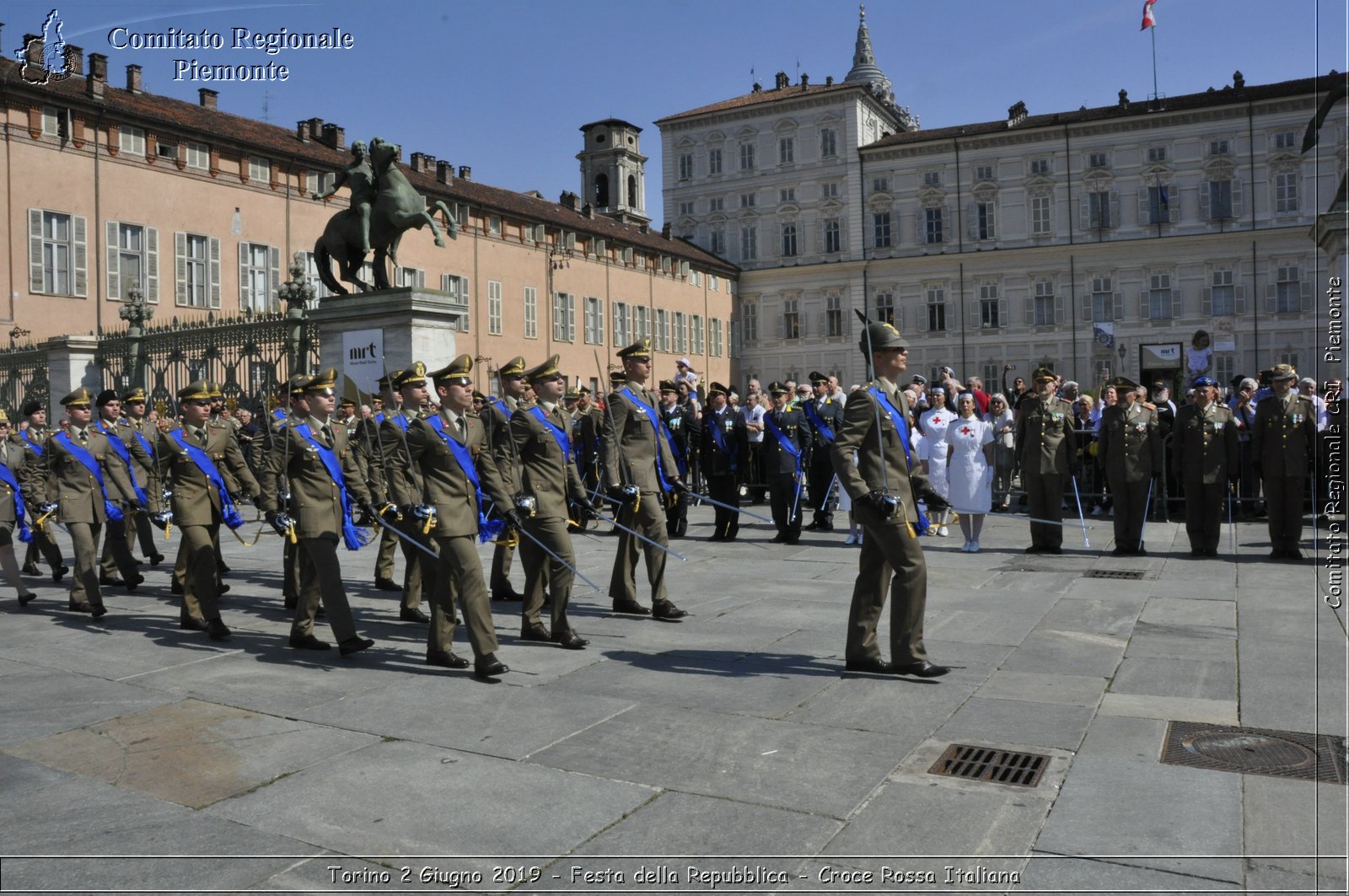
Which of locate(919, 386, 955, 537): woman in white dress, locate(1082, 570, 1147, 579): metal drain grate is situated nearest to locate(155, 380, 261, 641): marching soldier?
locate(1082, 570, 1147, 579): metal drain grate

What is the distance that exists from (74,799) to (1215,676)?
612cm

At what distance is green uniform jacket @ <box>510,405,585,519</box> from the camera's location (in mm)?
8008

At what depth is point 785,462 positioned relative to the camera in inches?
551

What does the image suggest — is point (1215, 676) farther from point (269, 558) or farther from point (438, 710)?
point (269, 558)

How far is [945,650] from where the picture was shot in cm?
735

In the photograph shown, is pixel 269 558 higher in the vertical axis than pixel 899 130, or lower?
lower

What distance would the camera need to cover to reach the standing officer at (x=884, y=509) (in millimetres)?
6508

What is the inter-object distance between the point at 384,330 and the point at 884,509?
443 inches

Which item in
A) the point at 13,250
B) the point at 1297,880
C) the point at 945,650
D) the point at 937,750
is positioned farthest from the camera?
the point at 13,250

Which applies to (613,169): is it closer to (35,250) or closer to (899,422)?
(35,250)

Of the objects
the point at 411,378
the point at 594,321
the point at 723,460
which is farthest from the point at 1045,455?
the point at 594,321

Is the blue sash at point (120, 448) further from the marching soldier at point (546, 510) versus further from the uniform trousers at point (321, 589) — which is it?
the marching soldier at point (546, 510)

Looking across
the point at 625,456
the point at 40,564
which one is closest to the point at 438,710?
the point at 625,456

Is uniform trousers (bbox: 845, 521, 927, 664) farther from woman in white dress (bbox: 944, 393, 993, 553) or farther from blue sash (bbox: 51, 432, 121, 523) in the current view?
blue sash (bbox: 51, 432, 121, 523)
